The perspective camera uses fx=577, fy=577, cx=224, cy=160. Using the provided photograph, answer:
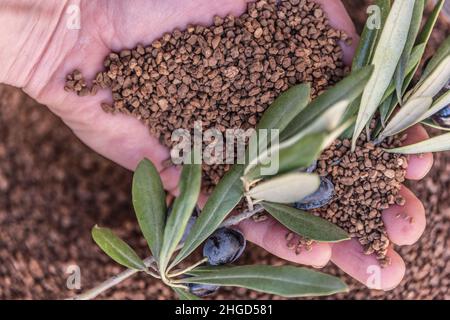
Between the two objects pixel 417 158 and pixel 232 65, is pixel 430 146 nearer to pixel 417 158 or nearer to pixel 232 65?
pixel 417 158

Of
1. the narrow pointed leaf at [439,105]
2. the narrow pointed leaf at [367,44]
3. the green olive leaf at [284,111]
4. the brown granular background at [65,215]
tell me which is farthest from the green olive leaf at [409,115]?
the brown granular background at [65,215]

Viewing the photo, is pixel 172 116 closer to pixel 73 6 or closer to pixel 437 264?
pixel 73 6

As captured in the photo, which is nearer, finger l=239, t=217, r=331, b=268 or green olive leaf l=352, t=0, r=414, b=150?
green olive leaf l=352, t=0, r=414, b=150

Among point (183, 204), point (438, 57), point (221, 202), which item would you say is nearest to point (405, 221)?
point (438, 57)

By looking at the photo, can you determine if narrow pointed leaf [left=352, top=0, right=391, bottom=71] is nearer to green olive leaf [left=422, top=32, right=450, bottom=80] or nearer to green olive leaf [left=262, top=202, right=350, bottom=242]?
green olive leaf [left=422, top=32, right=450, bottom=80]

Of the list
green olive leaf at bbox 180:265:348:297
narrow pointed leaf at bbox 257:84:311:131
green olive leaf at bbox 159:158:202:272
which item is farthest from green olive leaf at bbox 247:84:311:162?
green olive leaf at bbox 180:265:348:297
